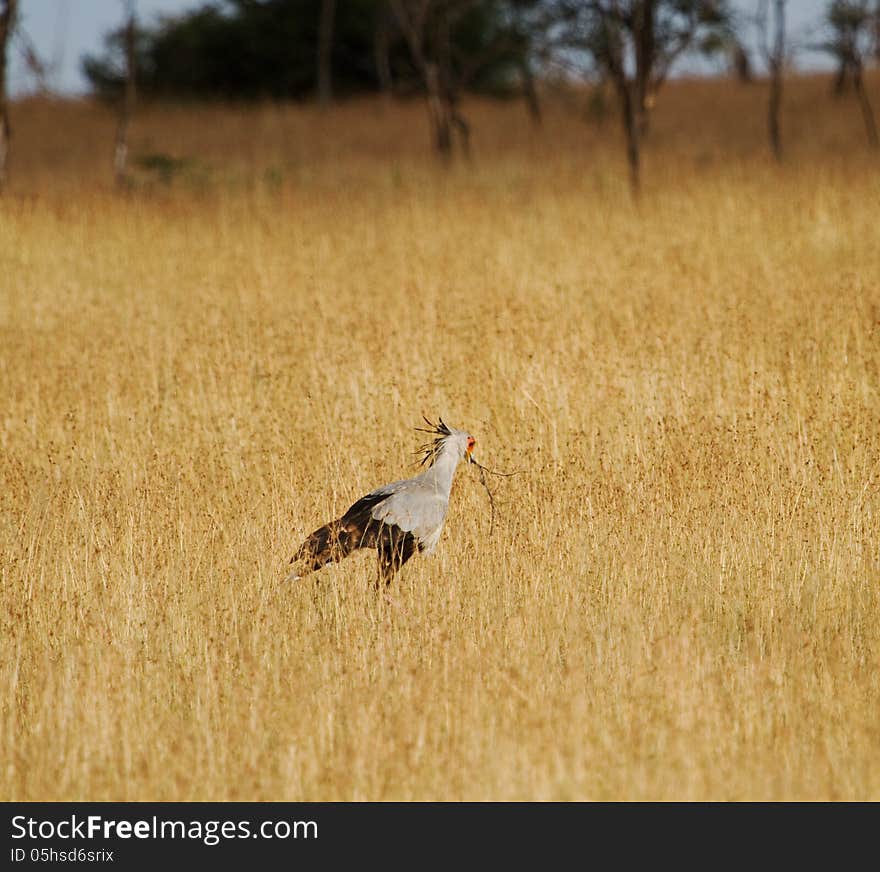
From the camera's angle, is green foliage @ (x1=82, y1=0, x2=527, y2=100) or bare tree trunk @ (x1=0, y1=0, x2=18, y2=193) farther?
green foliage @ (x1=82, y1=0, x2=527, y2=100)

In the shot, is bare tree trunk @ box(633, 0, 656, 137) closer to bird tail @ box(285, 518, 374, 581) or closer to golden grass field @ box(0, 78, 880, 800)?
golden grass field @ box(0, 78, 880, 800)

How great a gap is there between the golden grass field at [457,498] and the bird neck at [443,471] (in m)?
0.39

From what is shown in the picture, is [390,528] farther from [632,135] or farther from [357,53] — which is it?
[357,53]

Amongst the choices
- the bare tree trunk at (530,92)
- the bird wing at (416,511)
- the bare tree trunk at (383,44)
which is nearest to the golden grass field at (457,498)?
the bird wing at (416,511)

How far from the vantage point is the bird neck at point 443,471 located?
4.86 m

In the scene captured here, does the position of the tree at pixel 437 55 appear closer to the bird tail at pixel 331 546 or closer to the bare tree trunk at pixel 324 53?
the bare tree trunk at pixel 324 53

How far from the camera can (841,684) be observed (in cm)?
404

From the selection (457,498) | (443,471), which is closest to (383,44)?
(457,498)

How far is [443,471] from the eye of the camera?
4891 mm

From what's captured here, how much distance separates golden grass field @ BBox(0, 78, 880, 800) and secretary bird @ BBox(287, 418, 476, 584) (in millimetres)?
121

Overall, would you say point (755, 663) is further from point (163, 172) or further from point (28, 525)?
point (163, 172)

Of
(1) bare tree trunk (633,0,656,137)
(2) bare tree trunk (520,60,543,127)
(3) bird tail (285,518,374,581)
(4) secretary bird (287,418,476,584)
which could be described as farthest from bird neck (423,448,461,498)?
(2) bare tree trunk (520,60,543,127)

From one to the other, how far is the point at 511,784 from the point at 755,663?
120 centimetres

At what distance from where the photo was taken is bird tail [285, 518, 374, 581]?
4.72 metres
